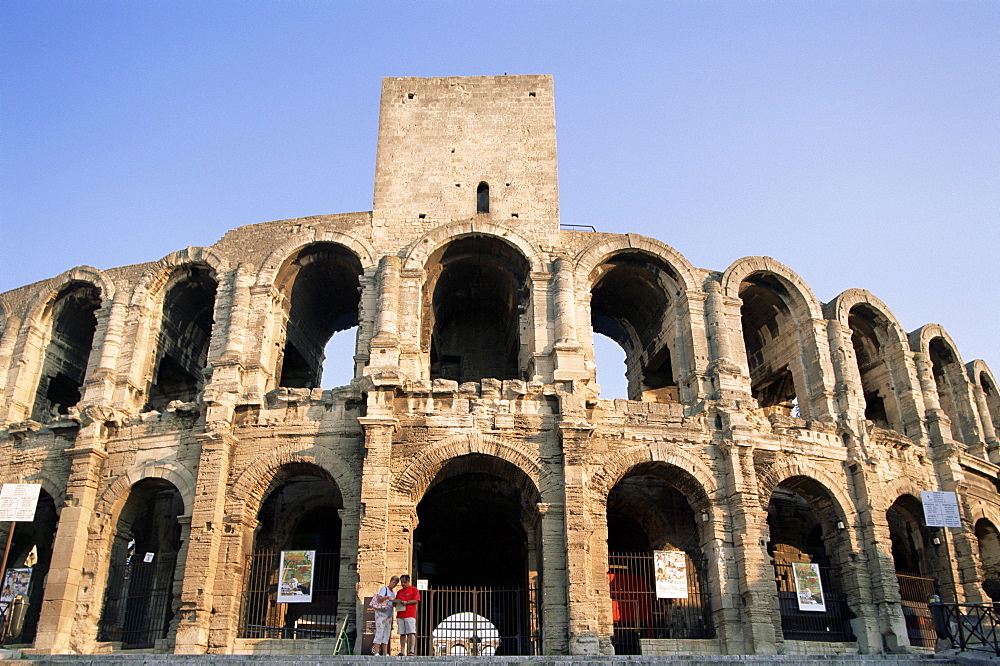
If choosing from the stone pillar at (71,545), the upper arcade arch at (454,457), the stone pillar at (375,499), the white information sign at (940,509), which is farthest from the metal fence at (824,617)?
the stone pillar at (71,545)

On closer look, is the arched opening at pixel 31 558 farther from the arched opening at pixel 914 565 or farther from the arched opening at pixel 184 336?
the arched opening at pixel 914 565

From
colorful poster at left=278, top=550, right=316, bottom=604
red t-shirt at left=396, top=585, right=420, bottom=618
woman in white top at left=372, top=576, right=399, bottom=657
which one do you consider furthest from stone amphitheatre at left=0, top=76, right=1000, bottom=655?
red t-shirt at left=396, top=585, right=420, bottom=618

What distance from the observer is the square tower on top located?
20672mm

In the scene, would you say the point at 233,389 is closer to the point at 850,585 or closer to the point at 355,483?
the point at 355,483

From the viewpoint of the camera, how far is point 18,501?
→ 1750cm

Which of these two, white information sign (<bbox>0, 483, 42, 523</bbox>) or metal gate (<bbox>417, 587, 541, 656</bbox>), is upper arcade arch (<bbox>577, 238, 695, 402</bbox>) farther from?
white information sign (<bbox>0, 483, 42, 523</bbox>)

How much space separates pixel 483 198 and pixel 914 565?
1437 centimetres

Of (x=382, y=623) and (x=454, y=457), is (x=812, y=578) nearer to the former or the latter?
(x=454, y=457)

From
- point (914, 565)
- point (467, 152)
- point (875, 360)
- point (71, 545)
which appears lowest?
point (71, 545)

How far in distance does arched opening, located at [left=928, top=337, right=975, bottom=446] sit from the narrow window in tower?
1356cm

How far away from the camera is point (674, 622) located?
1792 centimetres

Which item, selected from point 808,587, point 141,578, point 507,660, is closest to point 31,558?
point 141,578

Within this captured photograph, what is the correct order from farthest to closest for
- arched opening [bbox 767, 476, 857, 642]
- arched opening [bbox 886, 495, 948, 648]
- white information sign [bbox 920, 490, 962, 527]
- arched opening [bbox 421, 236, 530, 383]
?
1. arched opening [bbox 421, 236, 530, 383]
2. white information sign [bbox 920, 490, 962, 527]
3. arched opening [bbox 886, 495, 948, 648]
4. arched opening [bbox 767, 476, 857, 642]

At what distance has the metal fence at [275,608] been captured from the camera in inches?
651
